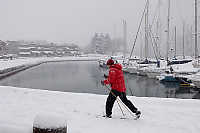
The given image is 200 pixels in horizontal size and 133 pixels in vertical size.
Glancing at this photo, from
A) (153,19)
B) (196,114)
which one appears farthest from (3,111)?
(153,19)

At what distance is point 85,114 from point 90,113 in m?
0.16

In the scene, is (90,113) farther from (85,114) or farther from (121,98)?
(121,98)

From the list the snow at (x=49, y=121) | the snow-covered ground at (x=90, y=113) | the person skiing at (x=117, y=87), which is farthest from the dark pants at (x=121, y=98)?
the snow at (x=49, y=121)

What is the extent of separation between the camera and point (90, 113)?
5293 mm

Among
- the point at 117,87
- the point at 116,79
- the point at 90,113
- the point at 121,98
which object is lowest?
the point at 90,113

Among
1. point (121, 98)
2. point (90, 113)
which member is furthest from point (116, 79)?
point (90, 113)

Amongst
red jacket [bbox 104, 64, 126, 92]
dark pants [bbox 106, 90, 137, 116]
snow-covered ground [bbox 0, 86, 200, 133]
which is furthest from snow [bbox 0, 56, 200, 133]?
red jacket [bbox 104, 64, 126, 92]

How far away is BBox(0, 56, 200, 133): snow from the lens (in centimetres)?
409

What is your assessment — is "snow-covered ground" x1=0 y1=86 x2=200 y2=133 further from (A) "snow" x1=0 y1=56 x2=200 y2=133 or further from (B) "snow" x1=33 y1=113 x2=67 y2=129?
(B) "snow" x1=33 y1=113 x2=67 y2=129

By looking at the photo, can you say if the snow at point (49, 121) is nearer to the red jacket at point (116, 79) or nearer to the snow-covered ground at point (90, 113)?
the snow-covered ground at point (90, 113)

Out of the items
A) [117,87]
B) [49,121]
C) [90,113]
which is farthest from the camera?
[90,113]

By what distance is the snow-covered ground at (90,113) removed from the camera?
4.25 m

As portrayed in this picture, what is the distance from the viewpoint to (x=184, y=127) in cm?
443

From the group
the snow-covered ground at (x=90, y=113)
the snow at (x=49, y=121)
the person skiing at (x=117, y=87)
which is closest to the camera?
the snow at (x=49, y=121)
